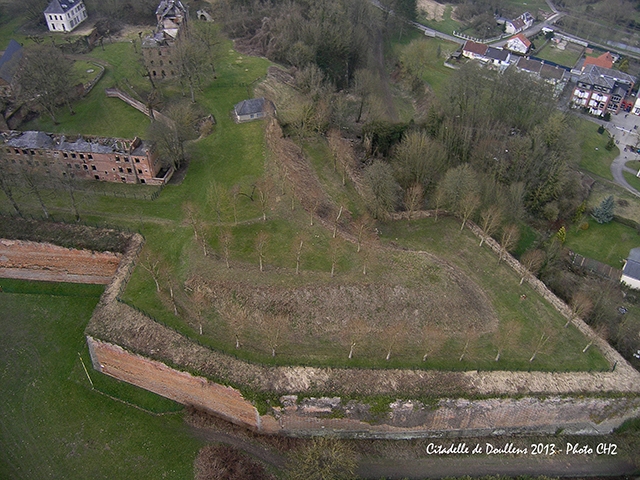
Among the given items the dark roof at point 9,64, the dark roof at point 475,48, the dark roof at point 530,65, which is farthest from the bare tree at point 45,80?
the dark roof at point 530,65

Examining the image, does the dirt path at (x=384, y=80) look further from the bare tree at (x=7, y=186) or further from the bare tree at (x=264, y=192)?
the bare tree at (x=7, y=186)

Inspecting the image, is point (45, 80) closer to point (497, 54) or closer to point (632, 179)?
point (632, 179)

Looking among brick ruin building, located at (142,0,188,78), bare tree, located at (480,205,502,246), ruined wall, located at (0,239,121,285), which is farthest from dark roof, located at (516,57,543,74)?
ruined wall, located at (0,239,121,285)

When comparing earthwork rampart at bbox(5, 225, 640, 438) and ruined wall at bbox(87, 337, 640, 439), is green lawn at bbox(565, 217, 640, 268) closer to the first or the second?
earthwork rampart at bbox(5, 225, 640, 438)

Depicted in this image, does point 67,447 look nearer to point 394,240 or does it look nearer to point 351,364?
point 351,364

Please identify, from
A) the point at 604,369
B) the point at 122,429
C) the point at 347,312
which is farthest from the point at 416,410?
the point at 122,429

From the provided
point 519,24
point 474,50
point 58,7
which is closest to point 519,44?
point 474,50
